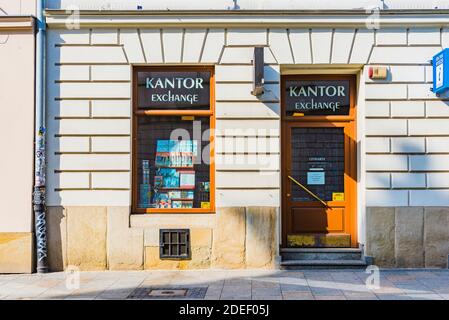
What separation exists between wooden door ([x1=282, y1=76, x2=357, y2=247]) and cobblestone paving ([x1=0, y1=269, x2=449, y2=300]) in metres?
0.94

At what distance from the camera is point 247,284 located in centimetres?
755

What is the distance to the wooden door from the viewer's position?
29.5ft

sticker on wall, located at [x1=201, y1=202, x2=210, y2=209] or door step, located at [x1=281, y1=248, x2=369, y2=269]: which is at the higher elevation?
sticker on wall, located at [x1=201, y1=202, x2=210, y2=209]

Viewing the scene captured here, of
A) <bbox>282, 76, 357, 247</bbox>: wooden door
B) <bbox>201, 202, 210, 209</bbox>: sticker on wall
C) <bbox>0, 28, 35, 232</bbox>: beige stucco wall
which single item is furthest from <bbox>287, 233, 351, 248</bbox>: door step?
<bbox>0, 28, 35, 232</bbox>: beige stucco wall

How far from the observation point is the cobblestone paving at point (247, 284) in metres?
6.92

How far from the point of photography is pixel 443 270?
839 cm

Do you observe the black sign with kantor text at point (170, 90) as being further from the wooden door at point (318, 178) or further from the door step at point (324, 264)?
the door step at point (324, 264)

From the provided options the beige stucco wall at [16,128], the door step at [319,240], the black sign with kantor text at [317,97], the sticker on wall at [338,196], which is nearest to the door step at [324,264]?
the door step at [319,240]

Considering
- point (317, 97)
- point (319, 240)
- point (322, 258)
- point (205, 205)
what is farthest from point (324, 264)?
point (317, 97)

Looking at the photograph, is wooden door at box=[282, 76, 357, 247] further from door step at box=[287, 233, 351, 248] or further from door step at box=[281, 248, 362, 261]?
door step at box=[281, 248, 362, 261]

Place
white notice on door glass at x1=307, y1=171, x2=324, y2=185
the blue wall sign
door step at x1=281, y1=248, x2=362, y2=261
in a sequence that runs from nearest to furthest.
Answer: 1. the blue wall sign
2. door step at x1=281, y1=248, x2=362, y2=261
3. white notice on door glass at x1=307, y1=171, x2=324, y2=185

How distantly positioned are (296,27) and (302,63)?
66 cm

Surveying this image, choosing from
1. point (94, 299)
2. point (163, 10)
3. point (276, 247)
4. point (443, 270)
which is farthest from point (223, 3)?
point (443, 270)

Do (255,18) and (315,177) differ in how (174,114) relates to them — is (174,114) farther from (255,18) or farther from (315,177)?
(315,177)
